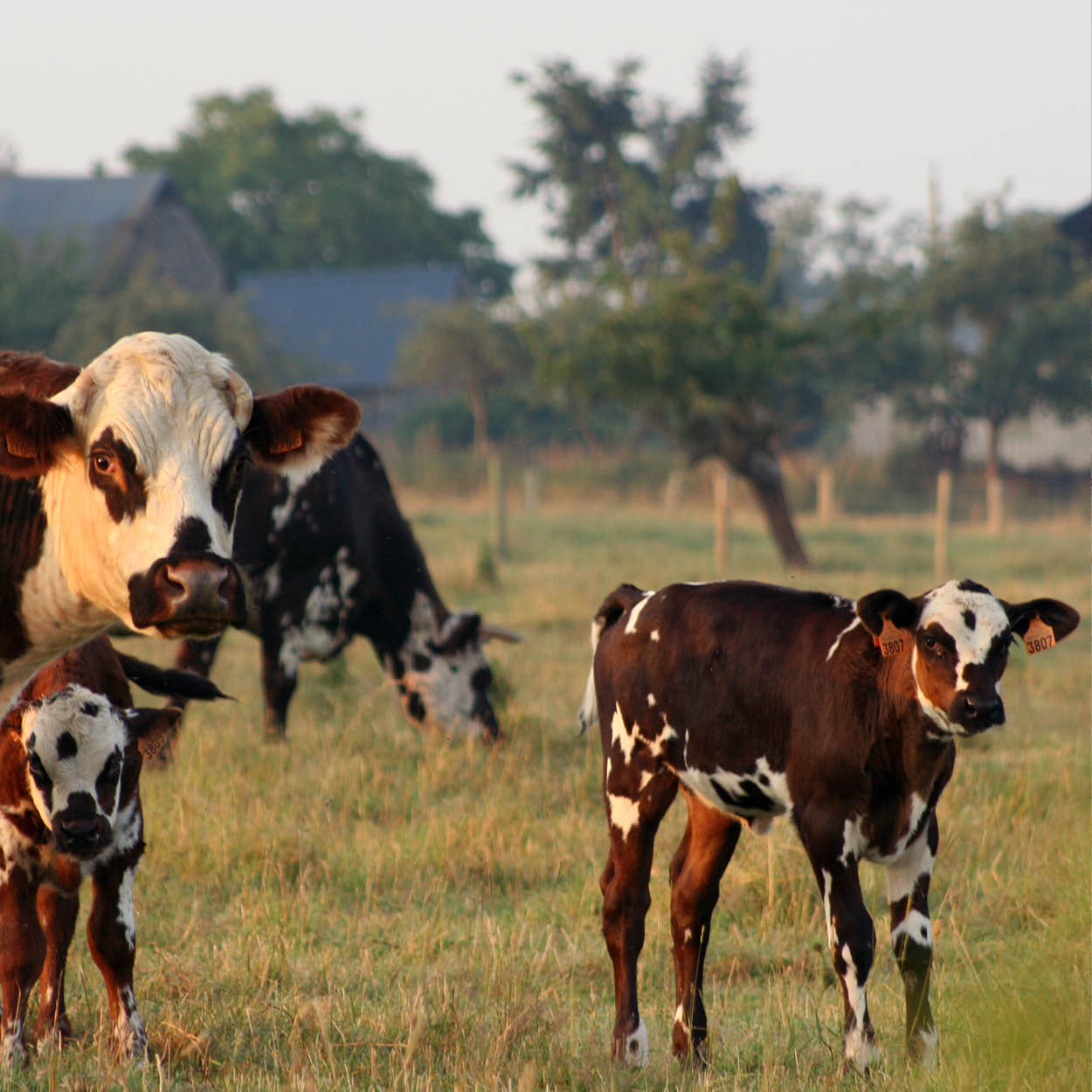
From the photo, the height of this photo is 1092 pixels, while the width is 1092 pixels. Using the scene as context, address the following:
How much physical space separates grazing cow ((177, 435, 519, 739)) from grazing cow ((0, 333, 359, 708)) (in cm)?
507

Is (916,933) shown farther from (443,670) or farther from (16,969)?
(443,670)

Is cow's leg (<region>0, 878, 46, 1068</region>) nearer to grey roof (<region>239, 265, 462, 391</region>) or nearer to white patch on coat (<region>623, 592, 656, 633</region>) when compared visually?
white patch on coat (<region>623, 592, 656, 633</region>)

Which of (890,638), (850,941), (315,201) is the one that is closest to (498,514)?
(890,638)

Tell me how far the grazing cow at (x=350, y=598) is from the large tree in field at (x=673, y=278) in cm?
1119

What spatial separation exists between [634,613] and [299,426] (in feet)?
5.31

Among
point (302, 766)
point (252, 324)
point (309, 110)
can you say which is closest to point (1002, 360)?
point (252, 324)

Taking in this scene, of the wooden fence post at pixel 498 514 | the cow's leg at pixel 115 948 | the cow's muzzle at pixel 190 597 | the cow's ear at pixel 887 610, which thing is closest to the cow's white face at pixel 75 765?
the cow's leg at pixel 115 948

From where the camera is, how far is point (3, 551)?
13.8ft

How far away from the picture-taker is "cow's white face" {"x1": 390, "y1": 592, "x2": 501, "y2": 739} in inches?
390

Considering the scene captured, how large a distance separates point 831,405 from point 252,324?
49.4 feet

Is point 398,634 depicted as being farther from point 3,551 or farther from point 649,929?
point 3,551

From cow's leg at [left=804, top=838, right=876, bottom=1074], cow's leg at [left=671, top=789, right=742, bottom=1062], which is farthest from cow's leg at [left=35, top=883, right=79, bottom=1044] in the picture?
cow's leg at [left=804, top=838, right=876, bottom=1074]

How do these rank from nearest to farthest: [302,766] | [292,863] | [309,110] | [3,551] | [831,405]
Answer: [3,551], [292,863], [302,766], [831,405], [309,110]

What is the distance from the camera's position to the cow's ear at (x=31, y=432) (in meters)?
3.84
